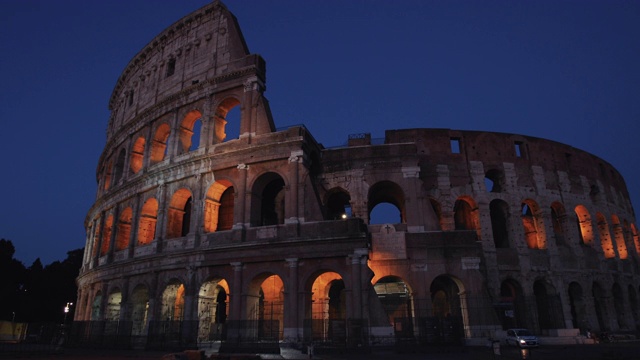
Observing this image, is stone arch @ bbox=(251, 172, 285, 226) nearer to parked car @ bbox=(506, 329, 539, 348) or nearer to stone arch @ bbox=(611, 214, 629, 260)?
parked car @ bbox=(506, 329, 539, 348)

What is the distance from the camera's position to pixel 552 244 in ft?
76.6

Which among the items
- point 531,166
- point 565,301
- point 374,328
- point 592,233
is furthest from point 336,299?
point 592,233

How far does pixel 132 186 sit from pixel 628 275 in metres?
30.2

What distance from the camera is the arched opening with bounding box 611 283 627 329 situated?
24.8 m

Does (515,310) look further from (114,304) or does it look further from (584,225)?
(114,304)

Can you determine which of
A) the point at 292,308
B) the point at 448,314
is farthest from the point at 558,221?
the point at 292,308

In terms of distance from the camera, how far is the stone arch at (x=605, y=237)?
2608cm

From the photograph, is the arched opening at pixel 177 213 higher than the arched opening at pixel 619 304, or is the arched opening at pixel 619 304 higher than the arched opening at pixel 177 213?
the arched opening at pixel 177 213

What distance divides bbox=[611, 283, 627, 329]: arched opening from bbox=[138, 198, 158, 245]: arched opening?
26.7m

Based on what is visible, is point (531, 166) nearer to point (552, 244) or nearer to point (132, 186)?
point (552, 244)

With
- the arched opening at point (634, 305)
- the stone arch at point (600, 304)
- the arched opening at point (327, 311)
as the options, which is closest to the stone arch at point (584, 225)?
the stone arch at point (600, 304)

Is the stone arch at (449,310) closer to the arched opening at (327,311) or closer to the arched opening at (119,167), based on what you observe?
the arched opening at (327,311)

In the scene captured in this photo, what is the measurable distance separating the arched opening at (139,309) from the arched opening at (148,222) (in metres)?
2.41

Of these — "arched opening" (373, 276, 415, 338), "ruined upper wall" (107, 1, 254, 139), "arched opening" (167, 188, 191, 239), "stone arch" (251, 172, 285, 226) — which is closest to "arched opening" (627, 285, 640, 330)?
"arched opening" (373, 276, 415, 338)
